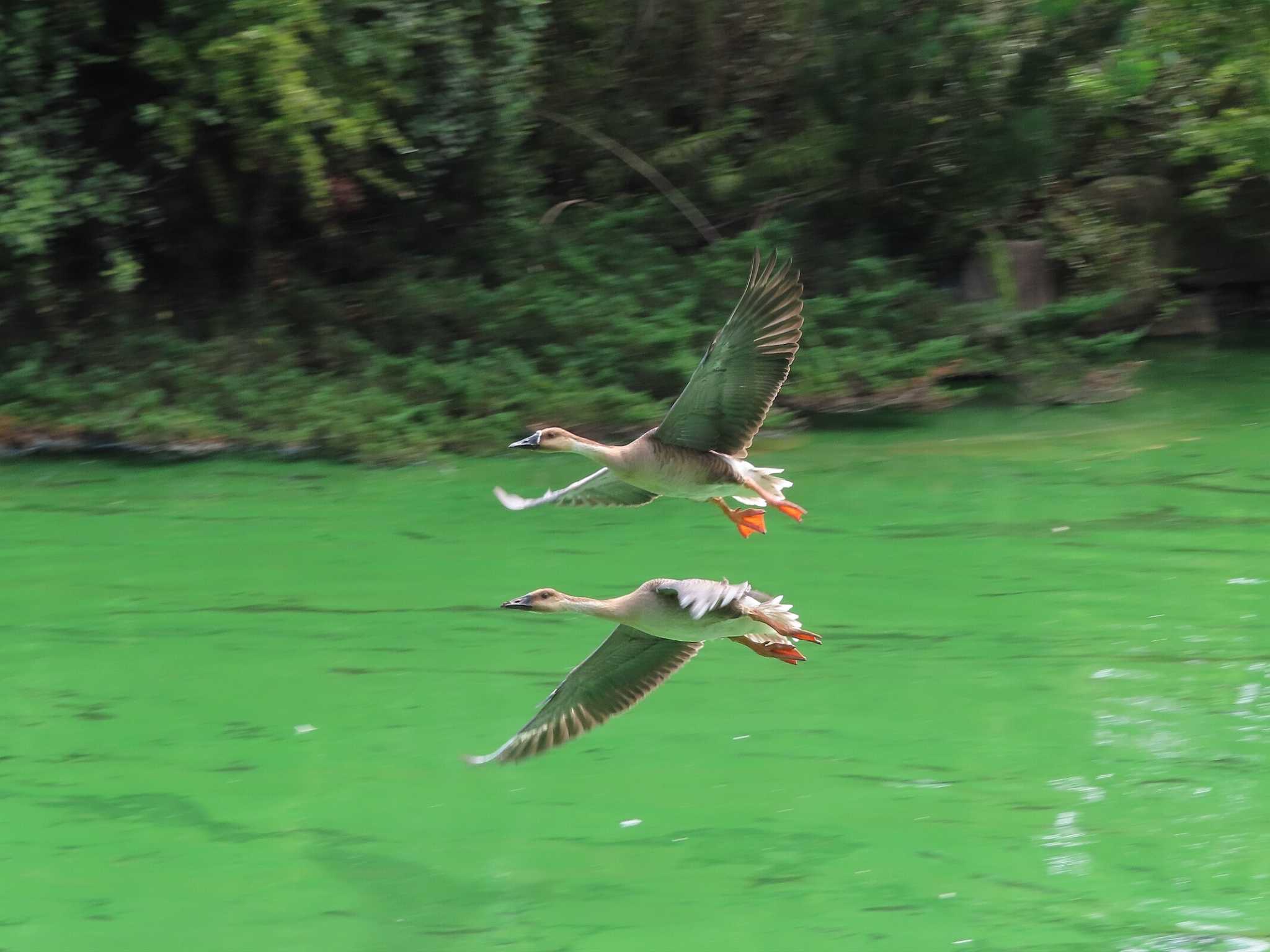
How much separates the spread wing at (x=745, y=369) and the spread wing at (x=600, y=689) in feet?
2.04

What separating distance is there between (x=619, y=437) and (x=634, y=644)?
538 centimetres

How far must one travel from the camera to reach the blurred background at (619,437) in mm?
4676

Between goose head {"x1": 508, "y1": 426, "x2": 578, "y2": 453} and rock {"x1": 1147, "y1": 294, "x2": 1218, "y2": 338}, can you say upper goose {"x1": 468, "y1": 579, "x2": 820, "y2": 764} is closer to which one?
goose head {"x1": 508, "y1": 426, "x2": 578, "y2": 453}

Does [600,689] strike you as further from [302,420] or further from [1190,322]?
[1190,322]

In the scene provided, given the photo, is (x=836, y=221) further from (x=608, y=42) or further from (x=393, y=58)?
(x=393, y=58)

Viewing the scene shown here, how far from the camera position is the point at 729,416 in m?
4.18

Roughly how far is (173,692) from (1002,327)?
6474 millimetres

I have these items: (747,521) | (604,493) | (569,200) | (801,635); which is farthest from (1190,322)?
(801,635)

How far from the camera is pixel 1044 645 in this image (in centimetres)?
630

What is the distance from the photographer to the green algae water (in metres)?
4.43

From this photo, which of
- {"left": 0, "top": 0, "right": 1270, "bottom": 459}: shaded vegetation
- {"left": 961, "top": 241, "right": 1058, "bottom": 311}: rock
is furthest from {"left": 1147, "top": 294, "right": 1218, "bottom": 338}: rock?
{"left": 961, "top": 241, "right": 1058, "bottom": 311}: rock

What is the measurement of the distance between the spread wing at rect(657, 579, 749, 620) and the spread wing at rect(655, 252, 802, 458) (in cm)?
46

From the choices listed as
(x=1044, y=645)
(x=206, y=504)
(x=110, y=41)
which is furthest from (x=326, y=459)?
(x=1044, y=645)

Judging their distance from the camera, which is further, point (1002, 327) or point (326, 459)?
point (1002, 327)
